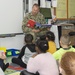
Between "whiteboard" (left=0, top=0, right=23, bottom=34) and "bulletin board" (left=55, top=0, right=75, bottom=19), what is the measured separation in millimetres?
1259

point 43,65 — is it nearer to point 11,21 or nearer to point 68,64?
point 68,64

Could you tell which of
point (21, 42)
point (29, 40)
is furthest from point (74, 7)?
point (29, 40)

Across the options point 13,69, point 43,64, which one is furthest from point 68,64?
point 13,69

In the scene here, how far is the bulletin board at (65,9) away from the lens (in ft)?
20.1

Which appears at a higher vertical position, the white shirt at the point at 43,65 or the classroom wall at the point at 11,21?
the classroom wall at the point at 11,21

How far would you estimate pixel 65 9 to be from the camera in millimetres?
6305

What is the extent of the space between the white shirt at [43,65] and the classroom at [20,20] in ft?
4.54

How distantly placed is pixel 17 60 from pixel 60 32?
6.69 feet

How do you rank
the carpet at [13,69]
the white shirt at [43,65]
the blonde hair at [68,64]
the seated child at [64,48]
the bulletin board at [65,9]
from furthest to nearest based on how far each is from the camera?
the bulletin board at [65,9], the carpet at [13,69], the seated child at [64,48], the white shirt at [43,65], the blonde hair at [68,64]

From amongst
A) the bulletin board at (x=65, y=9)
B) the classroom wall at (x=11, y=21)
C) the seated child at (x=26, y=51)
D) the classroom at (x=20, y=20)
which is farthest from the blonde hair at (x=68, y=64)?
the bulletin board at (x=65, y=9)

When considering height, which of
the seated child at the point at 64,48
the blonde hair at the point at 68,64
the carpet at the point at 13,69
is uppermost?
the blonde hair at the point at 68,64

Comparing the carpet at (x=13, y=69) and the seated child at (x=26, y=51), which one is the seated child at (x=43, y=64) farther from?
the carpet at (x=13, y=69)

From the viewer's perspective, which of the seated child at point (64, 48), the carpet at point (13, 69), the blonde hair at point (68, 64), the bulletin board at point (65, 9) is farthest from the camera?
the bulletin board at point (65, 9)

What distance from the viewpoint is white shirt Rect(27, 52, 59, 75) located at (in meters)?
2.67
